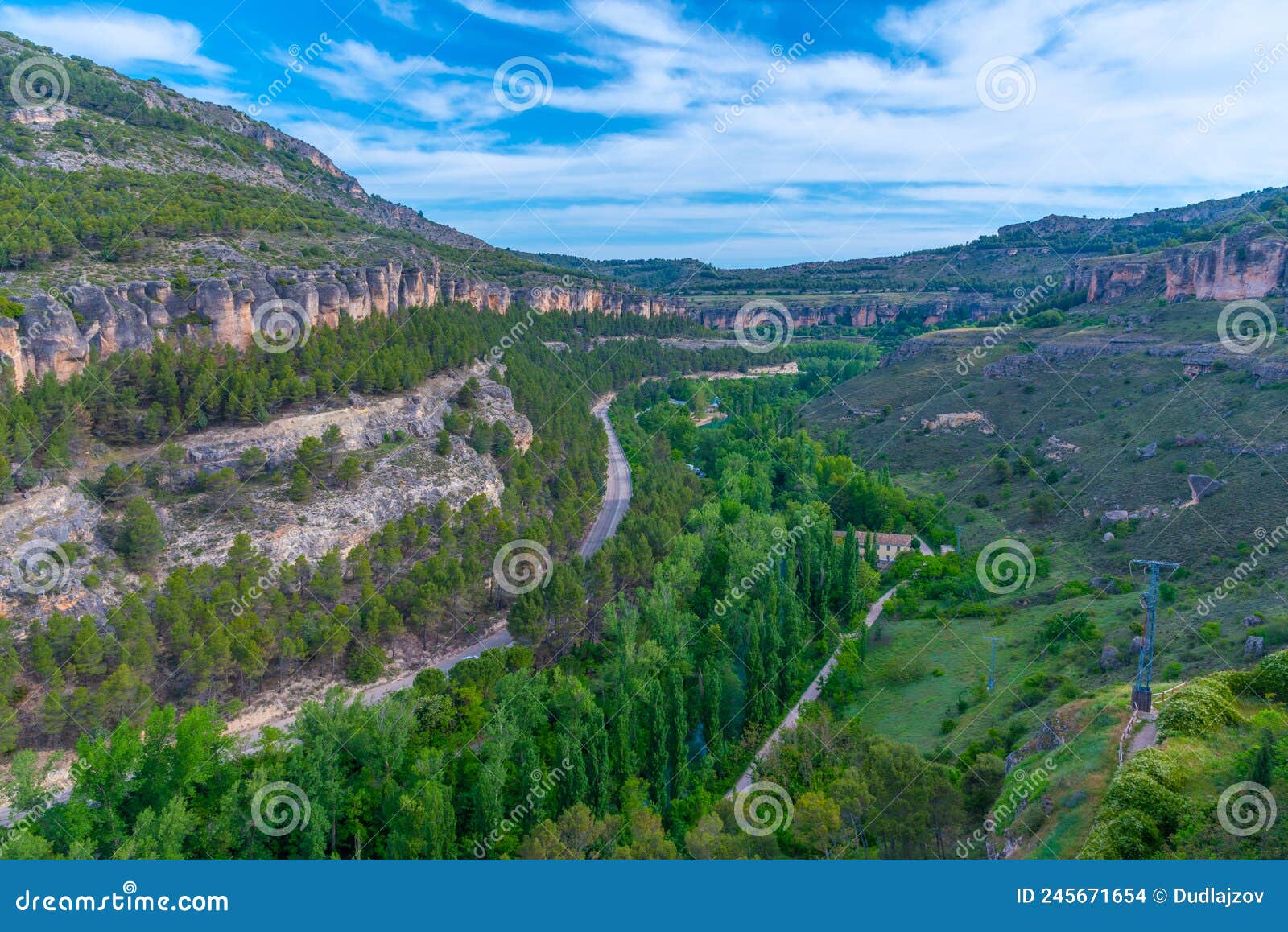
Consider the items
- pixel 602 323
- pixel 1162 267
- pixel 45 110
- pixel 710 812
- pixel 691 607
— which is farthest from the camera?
pixel 602 323

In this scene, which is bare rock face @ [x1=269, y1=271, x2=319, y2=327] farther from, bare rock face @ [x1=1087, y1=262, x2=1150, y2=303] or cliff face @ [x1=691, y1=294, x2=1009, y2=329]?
cliff face @ [x1=691, y1=294, x2=1009, y2=329]

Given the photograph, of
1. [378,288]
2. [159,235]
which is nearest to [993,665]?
[378,288]

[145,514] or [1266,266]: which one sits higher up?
[1266,266]

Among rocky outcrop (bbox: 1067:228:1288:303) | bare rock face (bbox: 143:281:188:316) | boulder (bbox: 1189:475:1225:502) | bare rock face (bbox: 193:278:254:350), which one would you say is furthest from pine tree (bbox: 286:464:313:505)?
rocky outcrop (bbox: 1067:228:1288:303)

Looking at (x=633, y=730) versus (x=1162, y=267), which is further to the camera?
(x=1162, y=267)

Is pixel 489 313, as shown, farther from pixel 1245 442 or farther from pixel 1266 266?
pixel 1266 266

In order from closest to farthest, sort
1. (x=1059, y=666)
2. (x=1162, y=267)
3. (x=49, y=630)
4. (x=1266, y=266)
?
(x=49, y=630) < (x=1059, y=666) < (x=1266, y=266) < (x=1162, y=267)

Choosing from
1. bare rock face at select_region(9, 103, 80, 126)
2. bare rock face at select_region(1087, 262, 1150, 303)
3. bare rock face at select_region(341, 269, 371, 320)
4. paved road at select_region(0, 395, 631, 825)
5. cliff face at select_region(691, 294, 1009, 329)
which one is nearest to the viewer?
paved road at select_region(0, 395, 631, 825)

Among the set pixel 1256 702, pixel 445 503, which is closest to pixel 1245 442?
pixel 1256 702
